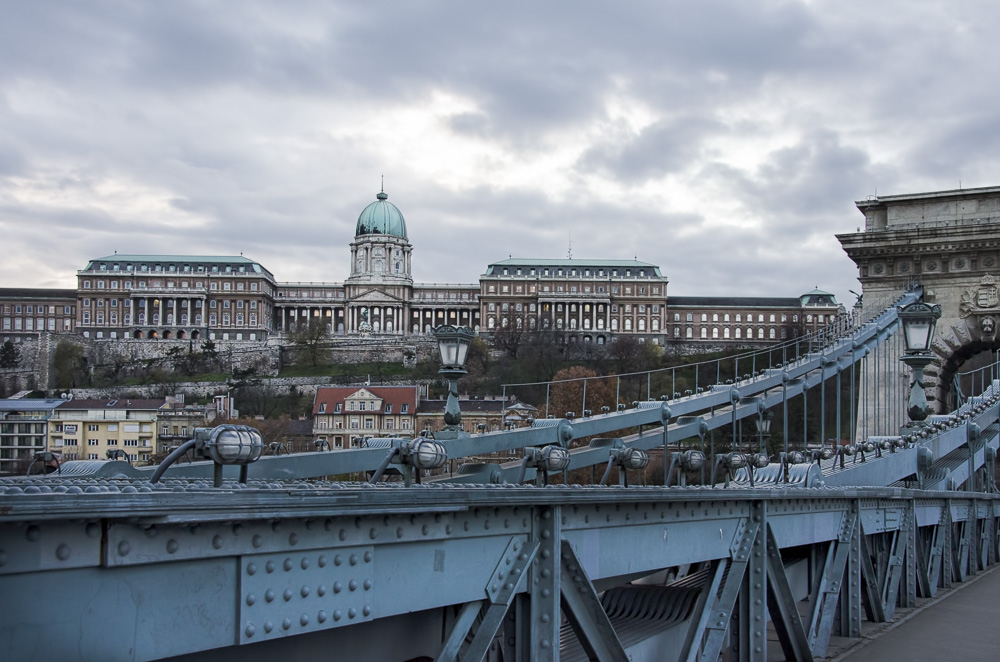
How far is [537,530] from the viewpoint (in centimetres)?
785

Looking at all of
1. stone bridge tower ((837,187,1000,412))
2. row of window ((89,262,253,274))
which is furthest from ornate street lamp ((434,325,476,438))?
row of window ((89,262,253,274))

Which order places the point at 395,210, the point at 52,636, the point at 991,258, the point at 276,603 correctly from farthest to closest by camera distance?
the point at 395,210
the point at 991,258
the point at 276,603
the point at 52,636

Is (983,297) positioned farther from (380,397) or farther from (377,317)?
(377,317)

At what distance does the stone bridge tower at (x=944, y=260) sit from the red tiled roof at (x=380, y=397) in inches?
2602

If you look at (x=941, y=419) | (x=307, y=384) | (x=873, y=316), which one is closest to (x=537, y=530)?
(x=941, y=419)

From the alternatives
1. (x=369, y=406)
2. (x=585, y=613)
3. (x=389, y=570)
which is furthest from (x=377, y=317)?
(x=389, y=570)

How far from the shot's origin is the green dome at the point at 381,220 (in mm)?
190375

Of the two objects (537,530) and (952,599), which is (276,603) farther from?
(952,599)

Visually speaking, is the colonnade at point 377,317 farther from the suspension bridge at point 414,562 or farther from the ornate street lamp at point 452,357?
the suspension bridge at point 414,562

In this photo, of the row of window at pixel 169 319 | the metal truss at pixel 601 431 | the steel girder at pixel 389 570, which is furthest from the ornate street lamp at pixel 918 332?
the row of window at pixel 169 319

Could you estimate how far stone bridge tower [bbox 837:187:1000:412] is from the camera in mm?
30547

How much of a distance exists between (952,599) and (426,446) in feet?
47.1

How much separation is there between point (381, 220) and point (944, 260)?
164 m

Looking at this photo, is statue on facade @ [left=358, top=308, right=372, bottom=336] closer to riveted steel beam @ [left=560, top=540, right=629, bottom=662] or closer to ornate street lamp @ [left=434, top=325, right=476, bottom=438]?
ornate street lamp @ [left=434, top=325, right=476, bottom=438]
